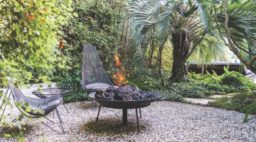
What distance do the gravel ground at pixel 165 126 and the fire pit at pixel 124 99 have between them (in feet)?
1.12

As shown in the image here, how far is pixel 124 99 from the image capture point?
3857 mm

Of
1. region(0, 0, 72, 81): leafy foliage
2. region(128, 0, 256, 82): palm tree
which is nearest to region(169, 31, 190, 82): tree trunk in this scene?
region(128, 0, 256, 82): palm tree

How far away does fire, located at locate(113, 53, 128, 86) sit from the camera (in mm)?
6346

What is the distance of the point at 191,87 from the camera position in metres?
6.54

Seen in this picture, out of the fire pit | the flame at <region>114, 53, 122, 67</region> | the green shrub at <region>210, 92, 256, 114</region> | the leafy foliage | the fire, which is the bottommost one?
the green shrub at <region>210, 92, 256, 114</region>

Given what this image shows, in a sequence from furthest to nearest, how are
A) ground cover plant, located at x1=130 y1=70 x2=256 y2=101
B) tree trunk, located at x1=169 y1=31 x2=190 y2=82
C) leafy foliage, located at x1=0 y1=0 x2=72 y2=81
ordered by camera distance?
1. tree trunk, located at x1=169 y1=31 x2=190 y2=82
2. ground cover plant, located at x1=130 y1=70 x2=256 y2=101
3. leafy foliage, located at x1=0 y1=0 x2=72 y2=81

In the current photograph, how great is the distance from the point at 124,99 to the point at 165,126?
28.1 inches

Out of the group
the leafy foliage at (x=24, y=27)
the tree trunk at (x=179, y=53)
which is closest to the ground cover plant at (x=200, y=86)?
the tree trunk at (x=179, y=53)

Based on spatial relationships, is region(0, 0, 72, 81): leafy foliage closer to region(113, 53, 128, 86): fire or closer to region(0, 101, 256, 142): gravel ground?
region(0, 101, 256, 142): gravel ground

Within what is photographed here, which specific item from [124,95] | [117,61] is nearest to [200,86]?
[117,61]

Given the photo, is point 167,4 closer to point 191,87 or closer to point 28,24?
point 191,87

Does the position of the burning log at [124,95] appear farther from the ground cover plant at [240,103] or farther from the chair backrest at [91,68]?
the ground cover plant at [240,103]

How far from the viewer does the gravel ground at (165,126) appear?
11.5ft

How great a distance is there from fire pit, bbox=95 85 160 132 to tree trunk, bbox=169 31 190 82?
304 cm
